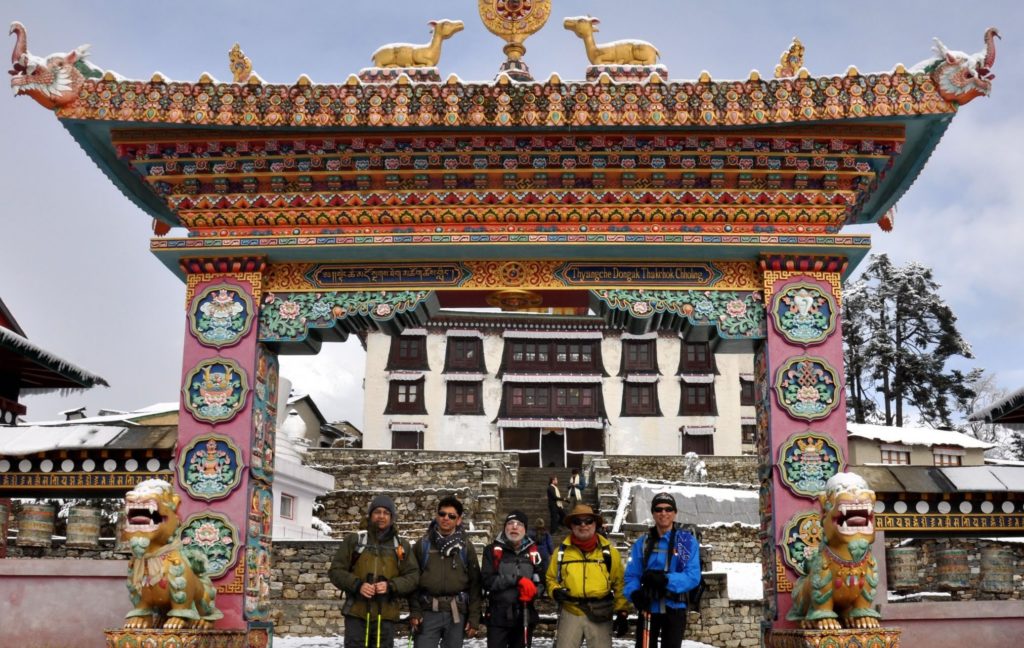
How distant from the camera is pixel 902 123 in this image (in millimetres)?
9273

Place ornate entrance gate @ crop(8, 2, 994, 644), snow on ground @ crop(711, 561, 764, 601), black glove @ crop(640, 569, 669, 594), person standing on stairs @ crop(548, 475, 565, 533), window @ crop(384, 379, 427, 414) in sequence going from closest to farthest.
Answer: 1. black glove @ crop(640, 569, 669, 594)
2. ornate entrance gate @ crop(8, 2, 994, 644)
3. snow on ground @ crop(711, 561, 764, 601)
4. person standing on stairs @ crop(548, 475, 565, 533)
5. window @ crop(384, 379, 427, 414)

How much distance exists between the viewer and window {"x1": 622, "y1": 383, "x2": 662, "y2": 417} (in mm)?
44719

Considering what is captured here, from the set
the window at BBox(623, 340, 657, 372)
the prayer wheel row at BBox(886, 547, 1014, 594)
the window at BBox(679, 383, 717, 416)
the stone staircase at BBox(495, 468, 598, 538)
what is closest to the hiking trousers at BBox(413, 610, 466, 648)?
the prayer wheel row at BBox(886, 547, 1014, 594)

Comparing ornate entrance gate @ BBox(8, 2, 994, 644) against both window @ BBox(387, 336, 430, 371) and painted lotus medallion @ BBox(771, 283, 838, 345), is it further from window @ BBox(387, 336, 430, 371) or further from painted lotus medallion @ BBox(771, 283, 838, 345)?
window @ BBox(387, 336, 430, 371)

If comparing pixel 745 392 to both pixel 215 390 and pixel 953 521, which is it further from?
pixel 215 390

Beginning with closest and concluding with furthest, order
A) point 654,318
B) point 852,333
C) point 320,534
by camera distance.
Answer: point 654,318, point 320,534, point 852,333

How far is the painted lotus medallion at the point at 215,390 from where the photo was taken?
30.7 feet

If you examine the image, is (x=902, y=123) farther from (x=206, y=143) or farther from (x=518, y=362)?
(x=518, y=362)

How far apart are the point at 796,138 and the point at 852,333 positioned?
120 feet

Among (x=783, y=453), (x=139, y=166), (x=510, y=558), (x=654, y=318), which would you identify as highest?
(x=139, y=166)

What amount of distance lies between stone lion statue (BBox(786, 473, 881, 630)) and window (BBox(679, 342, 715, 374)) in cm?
3725

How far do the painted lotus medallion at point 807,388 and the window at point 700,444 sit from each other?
35575mm

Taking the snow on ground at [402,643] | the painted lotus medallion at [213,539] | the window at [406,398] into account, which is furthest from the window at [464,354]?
the painted lotus medallion at [213,539]

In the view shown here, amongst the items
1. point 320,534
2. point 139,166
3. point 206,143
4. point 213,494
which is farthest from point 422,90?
point 320,534
